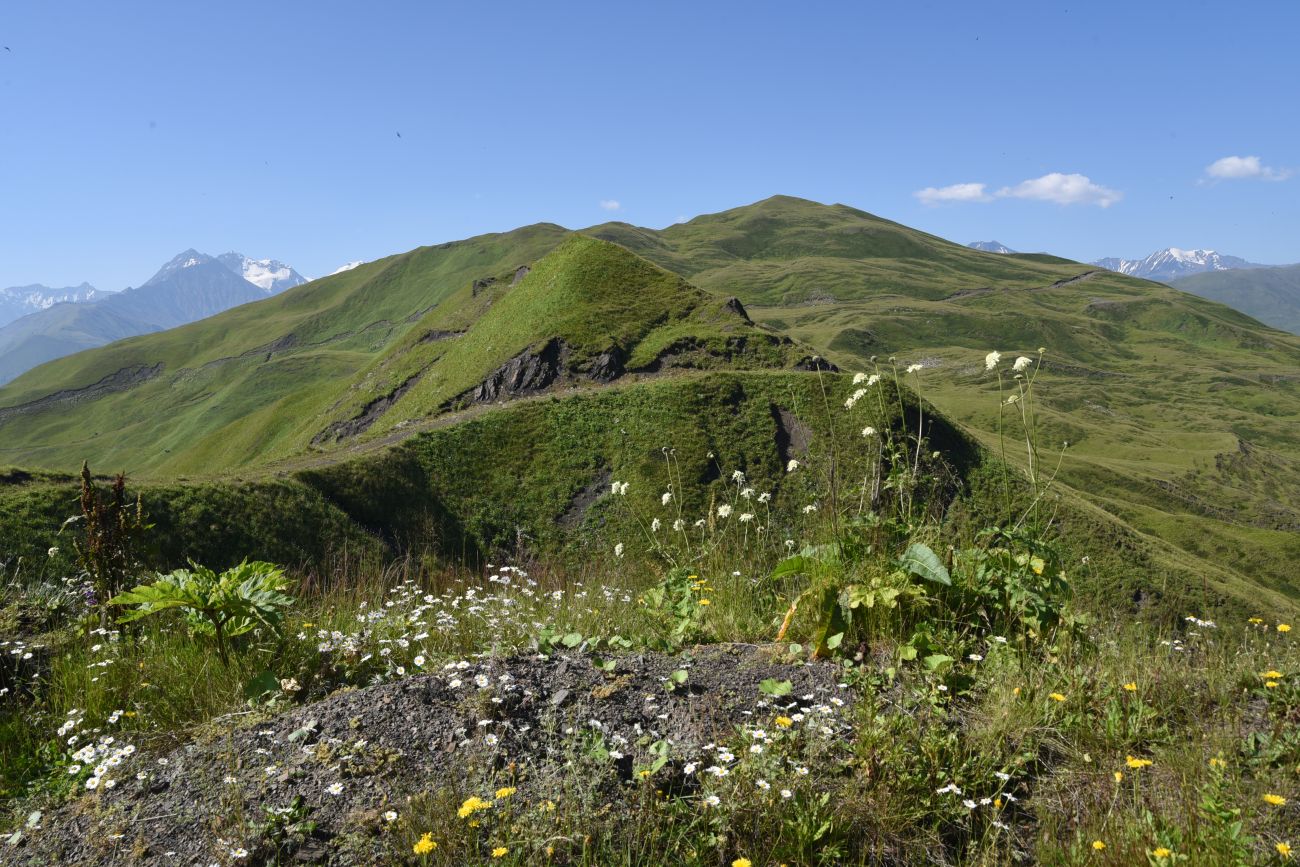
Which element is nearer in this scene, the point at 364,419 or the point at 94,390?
the point at 364,419

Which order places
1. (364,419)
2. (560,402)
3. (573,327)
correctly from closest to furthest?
1. (560,402)
2. (573,327)
3. (364,419)

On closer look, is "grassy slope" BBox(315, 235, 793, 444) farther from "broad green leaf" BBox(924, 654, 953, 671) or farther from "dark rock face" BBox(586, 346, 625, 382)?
"broad green leaf" BBox(924, 654, 953, 671)

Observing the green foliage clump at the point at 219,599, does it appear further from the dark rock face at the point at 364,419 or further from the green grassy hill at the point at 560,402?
the dark rock face at the point at 364,419

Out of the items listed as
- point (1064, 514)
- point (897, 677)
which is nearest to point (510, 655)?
point (897, 677)

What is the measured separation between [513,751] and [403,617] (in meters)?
2.80

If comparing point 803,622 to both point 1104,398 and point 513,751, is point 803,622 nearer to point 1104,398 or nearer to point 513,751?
point 513,751

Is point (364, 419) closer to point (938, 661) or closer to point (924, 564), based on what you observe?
point (924, 564)

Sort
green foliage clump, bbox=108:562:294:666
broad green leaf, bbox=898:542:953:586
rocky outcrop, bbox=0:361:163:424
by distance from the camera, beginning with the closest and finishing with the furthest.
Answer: green foliage clump, bbox=108:562:294:666
broad green leaf, bbox=898:542:953:586
rocky outcrop, bbox=0:361:163:424

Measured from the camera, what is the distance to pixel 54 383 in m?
176

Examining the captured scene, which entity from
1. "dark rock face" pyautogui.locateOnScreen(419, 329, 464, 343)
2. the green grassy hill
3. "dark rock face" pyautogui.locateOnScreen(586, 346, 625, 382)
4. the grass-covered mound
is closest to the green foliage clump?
the grass-covered mound

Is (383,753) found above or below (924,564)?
below

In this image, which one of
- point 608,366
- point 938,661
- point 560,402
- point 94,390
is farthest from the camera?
point 94,390

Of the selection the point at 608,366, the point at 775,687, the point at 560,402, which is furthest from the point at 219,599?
the point at 608,366

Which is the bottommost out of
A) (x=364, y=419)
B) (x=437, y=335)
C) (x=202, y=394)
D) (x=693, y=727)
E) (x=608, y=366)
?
(x=364, y=419)
